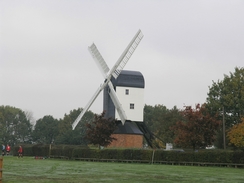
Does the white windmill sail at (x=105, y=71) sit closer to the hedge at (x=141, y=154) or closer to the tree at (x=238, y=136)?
the hedge at (x=141, y=154)

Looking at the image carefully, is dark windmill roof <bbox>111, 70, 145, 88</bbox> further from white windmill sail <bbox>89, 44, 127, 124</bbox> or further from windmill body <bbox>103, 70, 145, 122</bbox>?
white windmill sail <bbox>89, 44, 127, 124</bbox>

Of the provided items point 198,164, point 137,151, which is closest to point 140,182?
point 198,164

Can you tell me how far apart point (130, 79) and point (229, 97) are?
Answer: 12308 mm

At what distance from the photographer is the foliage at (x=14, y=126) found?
102 m

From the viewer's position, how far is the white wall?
6094cm

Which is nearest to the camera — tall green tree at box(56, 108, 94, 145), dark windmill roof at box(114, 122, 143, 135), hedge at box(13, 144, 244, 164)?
hedge at box(13, 144, 244, 164)

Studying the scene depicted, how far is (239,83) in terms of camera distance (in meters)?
60.8

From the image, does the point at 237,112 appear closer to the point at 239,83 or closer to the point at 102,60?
the point at 239,83

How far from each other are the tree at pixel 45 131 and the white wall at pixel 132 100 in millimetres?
46230

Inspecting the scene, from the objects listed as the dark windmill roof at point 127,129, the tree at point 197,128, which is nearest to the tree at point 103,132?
the dark windmill roof at point 127,129

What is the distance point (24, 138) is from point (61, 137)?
416 inches

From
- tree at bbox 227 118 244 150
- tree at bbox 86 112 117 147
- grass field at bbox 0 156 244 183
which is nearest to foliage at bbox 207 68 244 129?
tree at bbox 227 118 244 150

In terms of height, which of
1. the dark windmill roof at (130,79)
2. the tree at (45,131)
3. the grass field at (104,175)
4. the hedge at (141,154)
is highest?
the dark windmill roof at (130,79)

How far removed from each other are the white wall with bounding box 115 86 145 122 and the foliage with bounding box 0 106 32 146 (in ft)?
149
